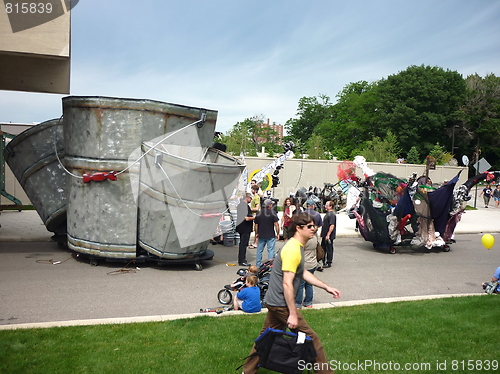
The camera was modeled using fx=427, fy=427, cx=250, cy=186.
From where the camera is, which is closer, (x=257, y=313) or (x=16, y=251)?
(x=257, y=313)

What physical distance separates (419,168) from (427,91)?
103 feet

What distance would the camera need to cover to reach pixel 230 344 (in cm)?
514

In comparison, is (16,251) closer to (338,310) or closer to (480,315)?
(338,310)

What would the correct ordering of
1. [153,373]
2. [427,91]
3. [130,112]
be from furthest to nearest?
[427,91], [130,112], [153,373]

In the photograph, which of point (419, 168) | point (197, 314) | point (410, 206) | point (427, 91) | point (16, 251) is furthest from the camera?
point (427, 91)

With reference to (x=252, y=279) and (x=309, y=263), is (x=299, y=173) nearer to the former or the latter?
(x=309, y=263)

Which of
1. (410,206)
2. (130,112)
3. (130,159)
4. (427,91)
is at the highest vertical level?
(427,91)

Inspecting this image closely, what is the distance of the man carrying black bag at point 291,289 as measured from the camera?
3977 millimetres

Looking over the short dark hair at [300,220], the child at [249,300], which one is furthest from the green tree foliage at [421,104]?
the short dark hair at [300,220]

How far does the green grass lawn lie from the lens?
454 cm

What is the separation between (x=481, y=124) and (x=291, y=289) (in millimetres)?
63786

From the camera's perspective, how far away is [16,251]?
11.1 meters

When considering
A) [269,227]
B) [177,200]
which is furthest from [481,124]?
[177,200]

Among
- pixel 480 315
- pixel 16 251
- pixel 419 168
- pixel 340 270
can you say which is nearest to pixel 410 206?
pixel 340 270
